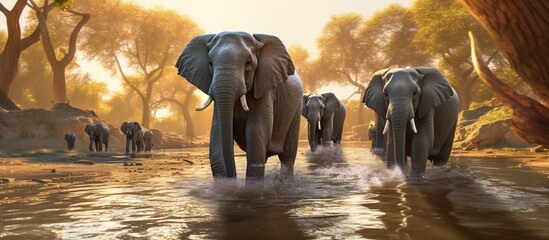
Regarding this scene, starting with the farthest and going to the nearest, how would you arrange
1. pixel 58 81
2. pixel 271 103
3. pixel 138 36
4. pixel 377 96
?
pixel 138 36 → pixel 58 81 → pixel 377 96 → pixel 271 103

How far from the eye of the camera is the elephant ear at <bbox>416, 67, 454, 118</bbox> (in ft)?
32.9

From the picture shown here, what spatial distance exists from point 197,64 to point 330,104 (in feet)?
40.4

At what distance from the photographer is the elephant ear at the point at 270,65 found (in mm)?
8008

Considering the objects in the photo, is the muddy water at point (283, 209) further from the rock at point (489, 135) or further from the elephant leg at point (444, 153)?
the rock at point (489, 135)

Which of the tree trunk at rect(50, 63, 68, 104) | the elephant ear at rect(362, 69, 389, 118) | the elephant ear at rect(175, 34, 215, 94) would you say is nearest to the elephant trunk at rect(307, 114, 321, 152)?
the elephant ear at rect(362, 69, 389, 118)

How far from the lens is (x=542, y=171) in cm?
1188

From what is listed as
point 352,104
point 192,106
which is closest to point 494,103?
point 352,104

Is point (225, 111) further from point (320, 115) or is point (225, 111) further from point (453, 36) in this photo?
point (453, 36)

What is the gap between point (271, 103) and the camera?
8.27 meters

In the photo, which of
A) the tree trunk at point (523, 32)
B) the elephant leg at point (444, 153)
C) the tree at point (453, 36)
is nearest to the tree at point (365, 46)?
the tree at point (453, 36)

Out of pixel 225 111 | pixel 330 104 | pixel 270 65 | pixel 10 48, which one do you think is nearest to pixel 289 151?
pixel 270 65

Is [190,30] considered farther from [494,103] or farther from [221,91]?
[221,91]

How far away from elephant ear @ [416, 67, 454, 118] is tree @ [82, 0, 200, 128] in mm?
39045

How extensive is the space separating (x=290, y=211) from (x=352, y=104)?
70939 millimetres
